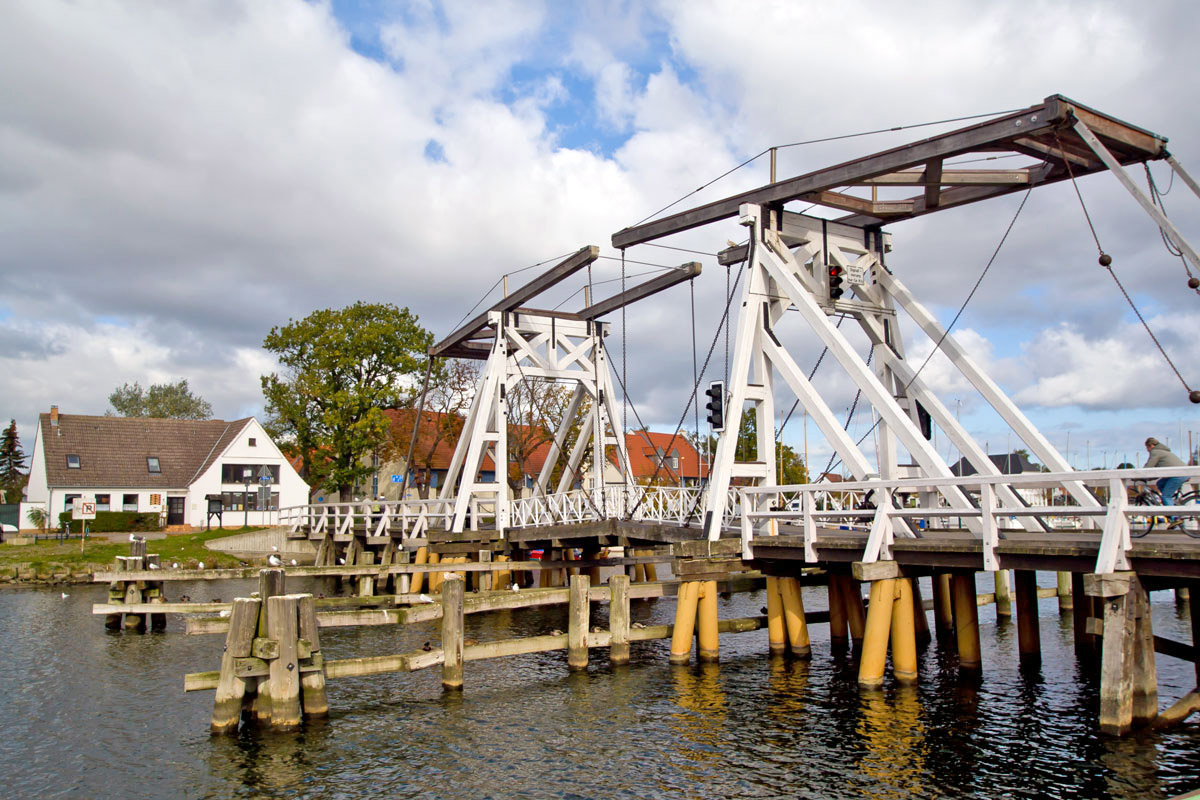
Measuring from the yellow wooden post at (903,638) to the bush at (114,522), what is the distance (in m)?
40.0

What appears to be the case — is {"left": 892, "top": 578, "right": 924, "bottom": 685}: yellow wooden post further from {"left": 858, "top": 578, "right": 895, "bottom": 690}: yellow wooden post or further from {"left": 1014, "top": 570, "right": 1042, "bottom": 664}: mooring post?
{"left": 1014, "top": 570, "right": 1042, "bottom": 664}: mooring post

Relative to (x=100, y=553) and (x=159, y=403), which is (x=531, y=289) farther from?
(x=159, y=403)

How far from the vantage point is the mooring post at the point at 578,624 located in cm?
1450

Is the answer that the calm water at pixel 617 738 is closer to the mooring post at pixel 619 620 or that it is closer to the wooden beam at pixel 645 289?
the mooring post at pixel 619 620

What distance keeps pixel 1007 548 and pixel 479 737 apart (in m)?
6.86

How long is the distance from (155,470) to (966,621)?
148 ft

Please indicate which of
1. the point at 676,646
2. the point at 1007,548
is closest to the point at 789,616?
the point at 676,646

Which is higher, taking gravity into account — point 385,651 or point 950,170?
point 950,170

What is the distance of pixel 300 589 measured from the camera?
3203 cm

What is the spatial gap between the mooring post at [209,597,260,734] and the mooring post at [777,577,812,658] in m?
8.47

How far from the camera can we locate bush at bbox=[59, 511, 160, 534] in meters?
42.6

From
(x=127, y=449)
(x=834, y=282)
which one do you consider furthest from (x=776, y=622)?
(x=127, y=449)

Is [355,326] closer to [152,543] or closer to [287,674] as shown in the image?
[152,543]

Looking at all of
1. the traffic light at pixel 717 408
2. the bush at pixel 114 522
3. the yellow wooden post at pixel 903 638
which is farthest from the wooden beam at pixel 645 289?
the bush at pixel 114 522
